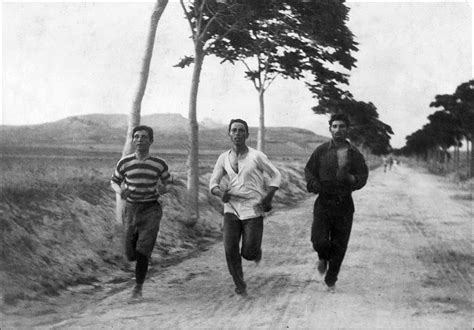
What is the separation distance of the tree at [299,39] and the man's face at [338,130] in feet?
8.26

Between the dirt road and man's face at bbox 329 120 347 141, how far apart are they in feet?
5.80

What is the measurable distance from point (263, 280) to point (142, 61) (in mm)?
3605

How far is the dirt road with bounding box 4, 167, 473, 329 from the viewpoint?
530cm

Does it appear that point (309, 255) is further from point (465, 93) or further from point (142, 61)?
point (465, 93)

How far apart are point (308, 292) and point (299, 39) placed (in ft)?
16.5

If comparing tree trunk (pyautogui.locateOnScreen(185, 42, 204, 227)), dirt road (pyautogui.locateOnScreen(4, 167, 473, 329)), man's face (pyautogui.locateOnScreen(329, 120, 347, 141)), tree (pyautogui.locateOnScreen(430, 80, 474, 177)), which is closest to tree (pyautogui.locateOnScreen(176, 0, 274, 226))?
tree trunk (pyautogui.locateOnScreen(185, 42, 204, 227))

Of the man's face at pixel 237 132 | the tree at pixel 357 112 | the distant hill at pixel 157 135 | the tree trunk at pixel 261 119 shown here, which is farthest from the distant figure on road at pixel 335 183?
the tree trunk at pixel 261 119

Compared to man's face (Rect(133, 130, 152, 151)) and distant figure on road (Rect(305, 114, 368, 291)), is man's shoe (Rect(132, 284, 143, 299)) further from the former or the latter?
distant figure on road (Rect(305, 114, 368, 291))

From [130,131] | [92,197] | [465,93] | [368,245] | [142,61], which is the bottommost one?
[368,245]

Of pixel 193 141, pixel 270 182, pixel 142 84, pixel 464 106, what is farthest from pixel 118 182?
pixel 464 106

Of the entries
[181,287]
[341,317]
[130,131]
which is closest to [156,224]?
[181,287]

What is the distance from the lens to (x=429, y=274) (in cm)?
790

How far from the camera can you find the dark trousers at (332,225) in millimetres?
6148

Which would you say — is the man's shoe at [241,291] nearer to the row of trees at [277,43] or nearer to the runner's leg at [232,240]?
the runner's leg at [232,240]
